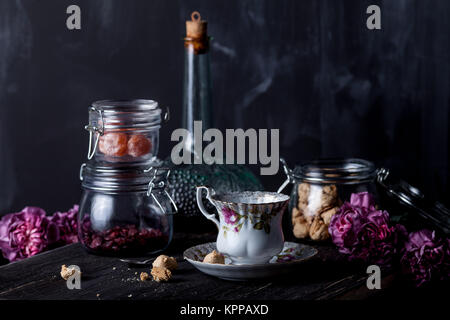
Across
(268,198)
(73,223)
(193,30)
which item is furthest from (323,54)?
(73,223)

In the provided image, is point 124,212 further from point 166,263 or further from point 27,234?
point 27,234

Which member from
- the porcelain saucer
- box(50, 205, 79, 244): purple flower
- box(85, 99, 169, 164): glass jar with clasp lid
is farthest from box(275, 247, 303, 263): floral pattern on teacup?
box(50, 205, 79, 244): purple flower

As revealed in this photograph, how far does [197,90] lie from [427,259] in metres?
0.68

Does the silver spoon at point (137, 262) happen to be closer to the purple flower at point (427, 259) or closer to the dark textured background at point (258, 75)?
the purple flower at point (427, 259)

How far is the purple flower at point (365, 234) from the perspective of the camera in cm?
130

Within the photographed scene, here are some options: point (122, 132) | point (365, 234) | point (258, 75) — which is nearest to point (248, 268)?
point (365, 234)

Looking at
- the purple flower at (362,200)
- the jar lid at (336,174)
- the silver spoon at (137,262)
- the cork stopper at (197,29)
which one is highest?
the cork stopper at (197,29)

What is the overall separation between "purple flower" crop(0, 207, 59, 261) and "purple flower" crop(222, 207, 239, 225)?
52cm

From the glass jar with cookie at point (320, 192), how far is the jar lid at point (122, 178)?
0.29 metres

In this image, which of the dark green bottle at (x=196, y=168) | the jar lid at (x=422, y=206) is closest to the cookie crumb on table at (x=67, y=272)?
the dark green bottle at (x=196, y=168)

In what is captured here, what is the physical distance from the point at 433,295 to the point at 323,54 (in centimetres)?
74

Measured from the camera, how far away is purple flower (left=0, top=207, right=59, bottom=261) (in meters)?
1.50

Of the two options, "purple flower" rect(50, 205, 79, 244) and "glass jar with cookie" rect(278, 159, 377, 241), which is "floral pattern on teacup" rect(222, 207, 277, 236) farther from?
"purple flower" rect(50, 205, 79, 244)

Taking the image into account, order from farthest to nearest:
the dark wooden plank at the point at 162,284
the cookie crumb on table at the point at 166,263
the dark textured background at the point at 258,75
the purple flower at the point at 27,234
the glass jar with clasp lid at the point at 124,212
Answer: the dark textured background at the point at 258,75, the purple flower at the point at 27,234, the glass jar with clasp lid at the point at 124,212, the cookie crumb on table at the point at 166,263, the dark wooden plank at the point at 162,284
